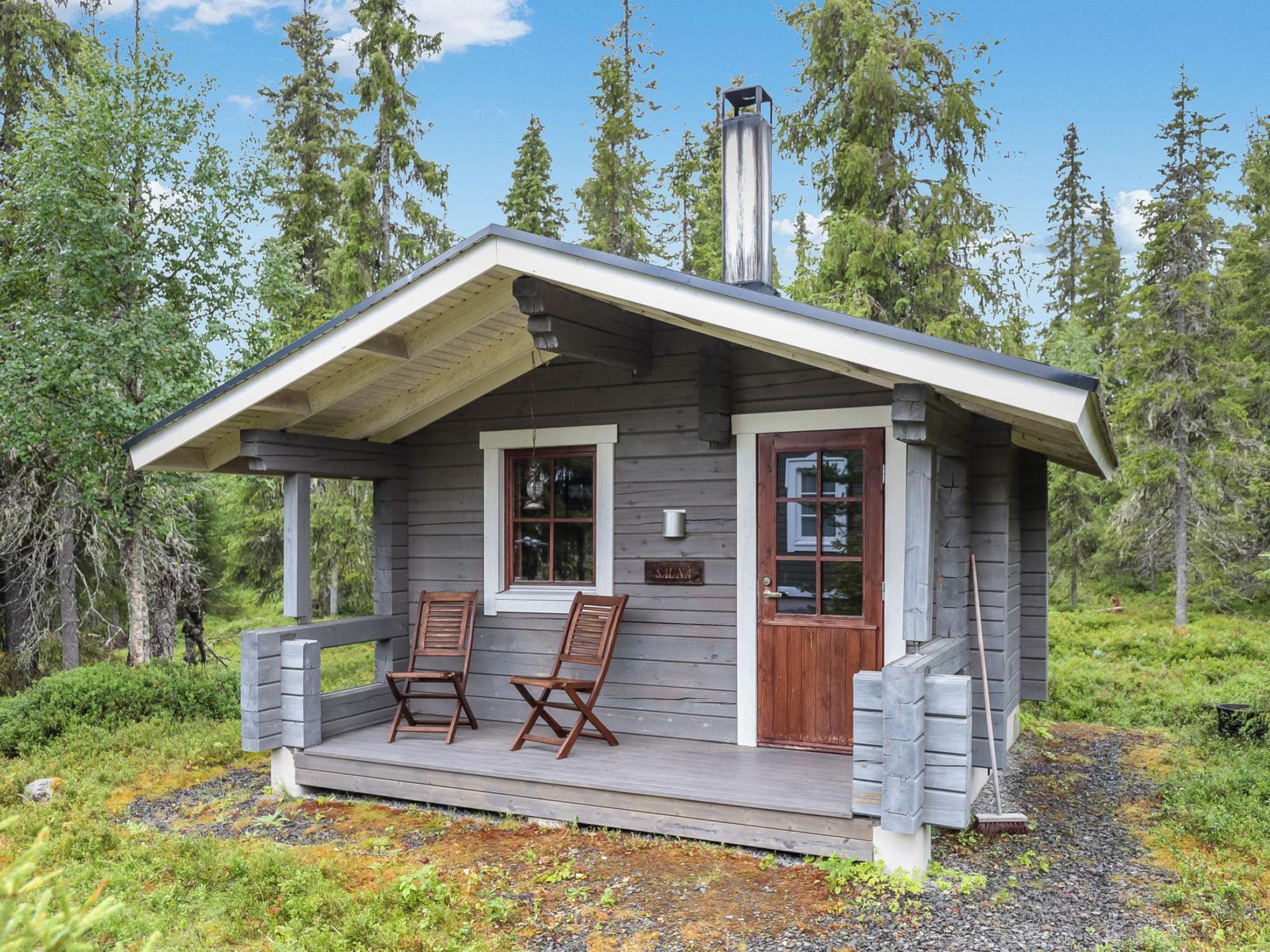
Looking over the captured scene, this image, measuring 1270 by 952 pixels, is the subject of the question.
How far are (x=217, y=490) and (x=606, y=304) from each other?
13338 millimetres

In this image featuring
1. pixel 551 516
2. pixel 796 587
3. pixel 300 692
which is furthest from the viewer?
pixel 551 516

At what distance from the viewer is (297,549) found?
571cm

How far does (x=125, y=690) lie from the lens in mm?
7449

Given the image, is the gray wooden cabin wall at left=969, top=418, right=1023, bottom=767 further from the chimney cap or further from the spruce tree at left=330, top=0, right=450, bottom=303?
the spruce tree at left=330, top=0, right=450, bottom=303

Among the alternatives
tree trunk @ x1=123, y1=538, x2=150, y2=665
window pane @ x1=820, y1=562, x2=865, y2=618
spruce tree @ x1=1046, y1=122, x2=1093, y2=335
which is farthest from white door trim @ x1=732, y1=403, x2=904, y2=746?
spruce tree @ x1=1046, y1=122, x2=1093, y2=335

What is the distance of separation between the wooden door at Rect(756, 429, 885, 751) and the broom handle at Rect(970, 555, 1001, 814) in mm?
547

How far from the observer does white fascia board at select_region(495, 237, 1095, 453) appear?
153 inches

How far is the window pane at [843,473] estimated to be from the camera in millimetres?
5316

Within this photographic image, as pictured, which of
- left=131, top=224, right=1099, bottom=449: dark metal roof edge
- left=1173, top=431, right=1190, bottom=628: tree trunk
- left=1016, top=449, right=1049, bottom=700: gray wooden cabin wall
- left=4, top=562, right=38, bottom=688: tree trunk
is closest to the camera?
left=131, top=224, right=1099, bottom=449: dark metal roof edge

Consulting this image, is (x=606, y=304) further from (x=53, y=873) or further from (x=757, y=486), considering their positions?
(x=53, y=873)

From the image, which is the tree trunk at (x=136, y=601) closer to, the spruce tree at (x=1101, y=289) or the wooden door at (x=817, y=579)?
the wooden door at (x=817, y=579)

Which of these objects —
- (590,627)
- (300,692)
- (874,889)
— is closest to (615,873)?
(874,889)

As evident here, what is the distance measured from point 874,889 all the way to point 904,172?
1017 centimetres

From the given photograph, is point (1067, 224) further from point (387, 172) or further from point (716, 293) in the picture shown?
point (716, 293)
